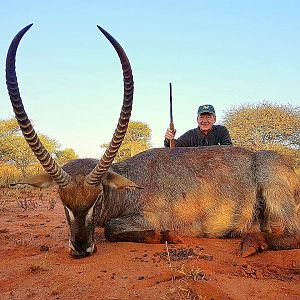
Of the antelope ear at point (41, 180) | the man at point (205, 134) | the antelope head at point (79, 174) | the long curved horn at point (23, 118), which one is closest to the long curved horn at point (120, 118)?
the antelope head at point (79, 174)

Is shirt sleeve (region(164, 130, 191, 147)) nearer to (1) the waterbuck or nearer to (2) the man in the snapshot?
(2) the man

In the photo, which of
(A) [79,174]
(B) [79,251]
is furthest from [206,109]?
(B) [79,251]

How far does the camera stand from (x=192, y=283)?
140 inches

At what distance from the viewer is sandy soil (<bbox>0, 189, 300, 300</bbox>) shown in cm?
352

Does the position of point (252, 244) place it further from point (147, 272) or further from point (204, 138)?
point (204, 138)

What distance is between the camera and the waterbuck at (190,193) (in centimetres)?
508

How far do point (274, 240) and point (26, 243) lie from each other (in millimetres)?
3146

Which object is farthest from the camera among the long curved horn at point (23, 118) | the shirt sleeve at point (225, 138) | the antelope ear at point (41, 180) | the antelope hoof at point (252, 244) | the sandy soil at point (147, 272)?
the shirt sleeve at point (225, 138)

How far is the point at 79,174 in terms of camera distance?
507cm

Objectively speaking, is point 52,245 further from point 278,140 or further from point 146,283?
point 278,140

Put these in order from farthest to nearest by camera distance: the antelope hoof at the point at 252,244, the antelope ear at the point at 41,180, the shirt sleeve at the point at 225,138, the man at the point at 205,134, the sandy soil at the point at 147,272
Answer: the man at the point at 205,134, the shirt sleeve at the point at 225,138, the antelope ear at the point at 41,180, the antelope hoof at the point at 252,244, the sandy soil at the point at 147,272

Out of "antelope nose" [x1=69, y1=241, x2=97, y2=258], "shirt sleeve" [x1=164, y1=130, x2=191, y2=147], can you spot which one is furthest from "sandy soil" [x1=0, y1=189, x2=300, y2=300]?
"shirt sleeve" [x1=164, y1=130, x2=191, y2=147]

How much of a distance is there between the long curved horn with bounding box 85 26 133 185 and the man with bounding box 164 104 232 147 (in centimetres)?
441

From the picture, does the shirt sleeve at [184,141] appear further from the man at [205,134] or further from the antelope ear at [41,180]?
the antelope ear at [41,180]
